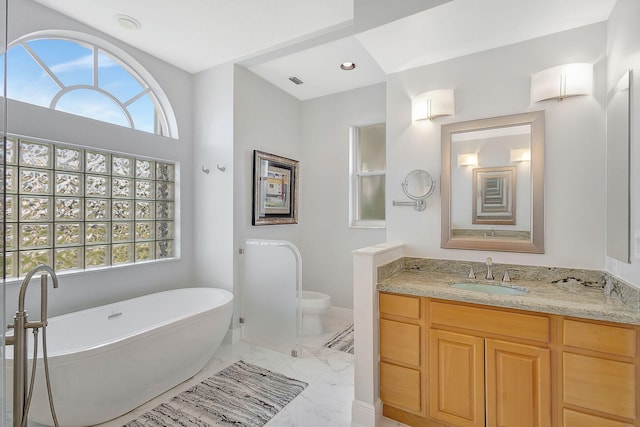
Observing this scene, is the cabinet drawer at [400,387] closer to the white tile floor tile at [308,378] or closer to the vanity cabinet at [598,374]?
the white tile floor tile at [308,378]

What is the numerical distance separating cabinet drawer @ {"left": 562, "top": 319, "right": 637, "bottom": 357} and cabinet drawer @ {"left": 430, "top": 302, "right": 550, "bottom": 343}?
0.09 m

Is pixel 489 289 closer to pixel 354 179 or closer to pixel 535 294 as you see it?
pixel 535 294

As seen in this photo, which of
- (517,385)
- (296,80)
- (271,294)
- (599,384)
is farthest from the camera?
(296,80)

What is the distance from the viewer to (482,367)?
163 cm

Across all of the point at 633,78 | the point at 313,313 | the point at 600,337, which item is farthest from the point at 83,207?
the point at 633,78

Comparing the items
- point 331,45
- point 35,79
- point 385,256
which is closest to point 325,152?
point 331,45

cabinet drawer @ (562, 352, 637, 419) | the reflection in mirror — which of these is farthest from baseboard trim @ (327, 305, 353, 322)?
the reflection in mirror

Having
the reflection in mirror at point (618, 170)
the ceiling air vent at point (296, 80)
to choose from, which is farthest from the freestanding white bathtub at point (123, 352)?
the reflection in mirror at point (618, 170)

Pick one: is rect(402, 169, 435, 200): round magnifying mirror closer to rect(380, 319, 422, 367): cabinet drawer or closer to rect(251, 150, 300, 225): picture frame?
rect(380, 319, 422, 367): cabinet drawer

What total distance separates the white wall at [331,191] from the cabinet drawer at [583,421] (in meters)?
2.18

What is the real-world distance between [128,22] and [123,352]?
2493mm

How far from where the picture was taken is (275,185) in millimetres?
3455

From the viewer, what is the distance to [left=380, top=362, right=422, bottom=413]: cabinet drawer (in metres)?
1.81

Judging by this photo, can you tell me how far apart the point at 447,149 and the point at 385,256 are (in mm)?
947
